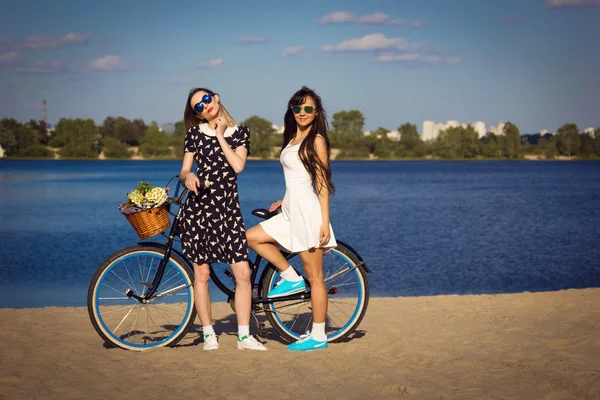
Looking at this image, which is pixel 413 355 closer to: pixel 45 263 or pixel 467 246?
pixel 45 263

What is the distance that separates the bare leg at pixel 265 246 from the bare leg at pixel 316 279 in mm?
190

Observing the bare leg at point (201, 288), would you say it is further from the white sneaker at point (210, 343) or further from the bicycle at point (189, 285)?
the white sneaker at point (210, 343)

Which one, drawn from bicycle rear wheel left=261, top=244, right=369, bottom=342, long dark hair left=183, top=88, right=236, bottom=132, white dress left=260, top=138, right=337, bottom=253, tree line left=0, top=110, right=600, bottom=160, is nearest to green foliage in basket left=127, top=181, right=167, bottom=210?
long dark hair left=183, top=88, right=236, bottom=132

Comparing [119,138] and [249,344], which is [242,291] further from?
[119,138]

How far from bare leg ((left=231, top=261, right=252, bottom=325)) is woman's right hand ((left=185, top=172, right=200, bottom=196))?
703 millimetres

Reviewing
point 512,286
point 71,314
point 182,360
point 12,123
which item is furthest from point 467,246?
point 12,123

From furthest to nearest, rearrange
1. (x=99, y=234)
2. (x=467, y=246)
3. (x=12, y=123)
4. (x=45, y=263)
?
(x=12, y=123) → (x=99, y=234) → (x=467, y=246) → (x=45, y=263)

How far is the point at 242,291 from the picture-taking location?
19.5 feet

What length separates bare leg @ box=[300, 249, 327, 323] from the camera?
5.89 meters

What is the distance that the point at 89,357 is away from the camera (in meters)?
5.91

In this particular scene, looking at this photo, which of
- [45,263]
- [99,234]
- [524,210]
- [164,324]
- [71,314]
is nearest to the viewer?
[164,324]

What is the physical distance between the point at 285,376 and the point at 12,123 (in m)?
191

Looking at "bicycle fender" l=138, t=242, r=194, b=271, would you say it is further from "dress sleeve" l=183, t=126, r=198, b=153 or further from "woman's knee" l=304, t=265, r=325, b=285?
"woman's knee" l=304, t=265, r=325, b=285

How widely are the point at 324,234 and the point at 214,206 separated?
85cm
